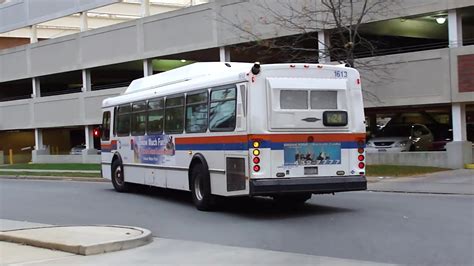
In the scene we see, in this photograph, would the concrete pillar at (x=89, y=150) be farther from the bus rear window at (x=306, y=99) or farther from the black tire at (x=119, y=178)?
the bus rear window at (x=306, y=99)

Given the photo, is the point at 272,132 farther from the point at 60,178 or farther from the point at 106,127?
the point at 60,178

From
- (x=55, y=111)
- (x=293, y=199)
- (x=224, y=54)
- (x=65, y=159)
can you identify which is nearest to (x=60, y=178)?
(x=224, y=54)

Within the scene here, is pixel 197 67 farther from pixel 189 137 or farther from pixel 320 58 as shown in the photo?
pixel 320 58

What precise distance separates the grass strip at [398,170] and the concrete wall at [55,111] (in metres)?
19.2

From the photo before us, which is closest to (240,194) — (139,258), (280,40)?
(139,258)

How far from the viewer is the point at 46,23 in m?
45.5

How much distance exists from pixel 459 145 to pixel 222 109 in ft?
42.0

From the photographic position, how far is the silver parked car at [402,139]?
24.4m

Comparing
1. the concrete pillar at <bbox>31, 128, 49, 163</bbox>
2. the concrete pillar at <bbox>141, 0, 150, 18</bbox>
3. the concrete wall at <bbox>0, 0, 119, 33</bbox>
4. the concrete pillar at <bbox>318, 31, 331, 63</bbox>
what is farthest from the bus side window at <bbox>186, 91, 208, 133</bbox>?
the concrete pillar at <bbox>31, 128, 49, 163</bbox>

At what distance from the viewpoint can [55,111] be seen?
139ft

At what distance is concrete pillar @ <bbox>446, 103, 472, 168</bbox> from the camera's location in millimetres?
22328

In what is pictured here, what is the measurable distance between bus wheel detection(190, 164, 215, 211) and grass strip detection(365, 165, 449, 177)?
8.92 metres

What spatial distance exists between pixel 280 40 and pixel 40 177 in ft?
43.8

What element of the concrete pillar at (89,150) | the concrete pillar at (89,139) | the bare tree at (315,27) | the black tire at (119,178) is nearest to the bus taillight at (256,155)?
the black tire at (119,178)
